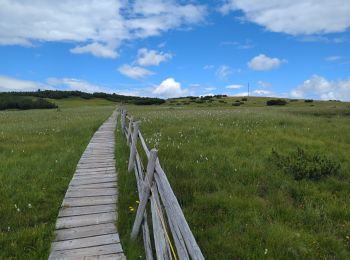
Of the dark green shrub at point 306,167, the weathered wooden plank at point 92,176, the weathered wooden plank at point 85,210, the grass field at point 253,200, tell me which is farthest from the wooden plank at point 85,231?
the dark green shrub at point 306,167

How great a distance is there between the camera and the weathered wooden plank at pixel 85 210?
290 inches

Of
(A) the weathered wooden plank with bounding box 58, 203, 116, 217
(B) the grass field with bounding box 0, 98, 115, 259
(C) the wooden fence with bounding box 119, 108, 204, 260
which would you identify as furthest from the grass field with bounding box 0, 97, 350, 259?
(C) the wooden fence with bounding box 119, 108, 204, 260

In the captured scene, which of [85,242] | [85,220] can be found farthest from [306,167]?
[85,242]

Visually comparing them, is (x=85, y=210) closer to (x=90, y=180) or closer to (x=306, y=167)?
(x=90, y=180)

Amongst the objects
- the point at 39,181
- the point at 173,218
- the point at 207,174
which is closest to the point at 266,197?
the point at 207,174

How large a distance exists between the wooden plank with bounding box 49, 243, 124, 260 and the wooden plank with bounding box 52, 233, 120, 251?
0.36 ft

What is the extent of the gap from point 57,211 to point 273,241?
15.5ft

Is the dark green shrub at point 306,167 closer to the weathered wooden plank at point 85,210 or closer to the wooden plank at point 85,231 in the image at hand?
the weathered wooden plank at point 85,210

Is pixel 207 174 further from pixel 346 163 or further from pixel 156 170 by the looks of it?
pixel 346 163

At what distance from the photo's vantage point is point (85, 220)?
23.1ft

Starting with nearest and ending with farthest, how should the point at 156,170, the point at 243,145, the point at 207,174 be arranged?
the point at 156,170 < the point at 207,174 < the point at 243,145

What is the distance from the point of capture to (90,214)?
7.37 meters

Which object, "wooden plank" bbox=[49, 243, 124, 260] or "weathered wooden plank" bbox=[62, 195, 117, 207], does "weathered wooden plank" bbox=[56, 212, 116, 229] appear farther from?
"wooden plank" bbox=[49, 243, 124, 260]

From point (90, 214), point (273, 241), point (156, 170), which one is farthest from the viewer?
point (90, 214)
